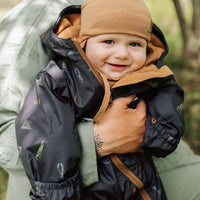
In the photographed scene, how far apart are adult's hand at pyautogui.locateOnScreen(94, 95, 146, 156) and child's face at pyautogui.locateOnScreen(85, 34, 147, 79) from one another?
0.59 ft

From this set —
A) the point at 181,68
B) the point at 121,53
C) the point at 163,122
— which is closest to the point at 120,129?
the point at 163,122

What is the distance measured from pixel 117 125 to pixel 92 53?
422 millimetres

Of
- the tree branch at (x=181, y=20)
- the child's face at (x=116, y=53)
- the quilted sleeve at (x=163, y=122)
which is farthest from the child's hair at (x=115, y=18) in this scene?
the tree branch at (x=181, y=20)

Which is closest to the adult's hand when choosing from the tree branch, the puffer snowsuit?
the puffer snowsuit

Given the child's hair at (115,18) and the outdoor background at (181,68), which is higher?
the child's hair at (115,18)

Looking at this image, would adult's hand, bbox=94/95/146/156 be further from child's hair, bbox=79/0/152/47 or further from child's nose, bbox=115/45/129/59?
child's hair, bbox=79/0/152/47

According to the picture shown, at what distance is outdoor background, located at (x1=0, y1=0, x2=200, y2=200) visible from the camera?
141 inches

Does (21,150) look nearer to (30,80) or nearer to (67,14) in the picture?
(30,80)

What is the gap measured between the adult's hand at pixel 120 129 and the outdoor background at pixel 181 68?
1817 millimetres

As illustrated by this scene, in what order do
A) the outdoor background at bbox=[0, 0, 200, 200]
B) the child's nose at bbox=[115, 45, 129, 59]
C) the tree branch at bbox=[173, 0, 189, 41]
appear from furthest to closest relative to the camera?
1. the tree branch at bbox=[173, 0, 189, 41]
2. the outdoor background at bbox=[0, 0, 200, 200]
3. the child's nose at bbox=[115, 45, 129, 59]

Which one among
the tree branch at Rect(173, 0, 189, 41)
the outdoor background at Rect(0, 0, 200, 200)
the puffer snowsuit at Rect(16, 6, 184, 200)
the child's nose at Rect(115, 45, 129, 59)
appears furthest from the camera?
the tree branch at Rect(173, 0, 189, 41)

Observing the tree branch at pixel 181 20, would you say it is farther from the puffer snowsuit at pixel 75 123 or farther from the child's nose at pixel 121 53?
the child's nose at pixel 121 53

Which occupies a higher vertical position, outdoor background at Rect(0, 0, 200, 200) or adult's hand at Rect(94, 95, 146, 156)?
adult's hand at Rect(94, 95, 146, 156)

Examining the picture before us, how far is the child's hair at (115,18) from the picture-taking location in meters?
1.51
